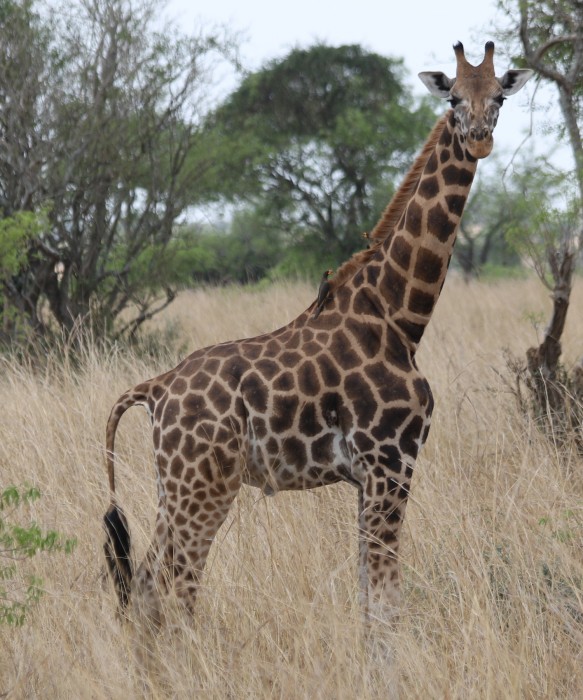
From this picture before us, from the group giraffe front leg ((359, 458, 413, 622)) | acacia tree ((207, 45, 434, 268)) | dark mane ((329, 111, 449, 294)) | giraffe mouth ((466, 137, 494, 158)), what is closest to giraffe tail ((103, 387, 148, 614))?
giraffe front leg ((359, 458, 413, 622))

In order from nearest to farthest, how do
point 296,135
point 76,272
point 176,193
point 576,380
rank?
point 576,380
point 76,272
point 176,193
point 296,135

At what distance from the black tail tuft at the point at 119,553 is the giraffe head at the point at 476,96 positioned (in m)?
1.99

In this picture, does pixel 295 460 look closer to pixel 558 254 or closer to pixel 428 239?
pixel 428 239

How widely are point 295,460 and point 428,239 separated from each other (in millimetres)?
1036

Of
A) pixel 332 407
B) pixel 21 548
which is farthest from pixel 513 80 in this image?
pixel 21 548

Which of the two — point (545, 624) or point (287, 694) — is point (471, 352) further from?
point (287, 694)

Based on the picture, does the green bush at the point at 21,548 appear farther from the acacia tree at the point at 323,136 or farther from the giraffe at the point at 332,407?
the acacia tree at the point at 323,136

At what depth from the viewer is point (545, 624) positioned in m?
4.11

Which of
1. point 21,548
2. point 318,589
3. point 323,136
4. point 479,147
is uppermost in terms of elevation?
point 323,136

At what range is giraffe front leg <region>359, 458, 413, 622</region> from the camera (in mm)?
3861

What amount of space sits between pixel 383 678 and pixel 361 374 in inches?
44.4

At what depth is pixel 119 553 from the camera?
3.97m

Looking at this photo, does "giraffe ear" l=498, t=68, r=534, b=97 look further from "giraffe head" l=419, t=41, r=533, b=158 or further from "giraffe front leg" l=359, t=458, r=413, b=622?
"giraffe front leg" l=359, t=458, r=413, b=622

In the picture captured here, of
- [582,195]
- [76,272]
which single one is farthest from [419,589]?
[76,272]
